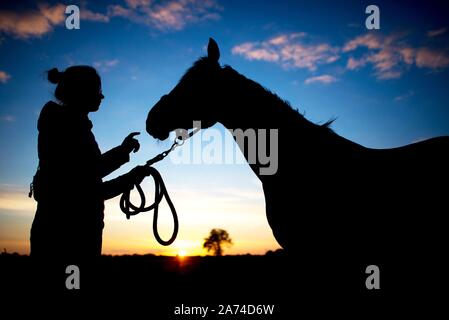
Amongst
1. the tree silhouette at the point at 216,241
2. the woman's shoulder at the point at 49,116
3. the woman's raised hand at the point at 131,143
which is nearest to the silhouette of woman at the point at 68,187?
the woman's shoulder at the point at 49,116

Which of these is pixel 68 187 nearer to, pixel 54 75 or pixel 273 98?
pixel 54 75

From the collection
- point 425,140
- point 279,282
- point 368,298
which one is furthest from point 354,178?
point 279,282

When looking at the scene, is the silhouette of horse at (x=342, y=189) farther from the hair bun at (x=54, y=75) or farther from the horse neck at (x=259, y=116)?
the hair bun at (x=54, y=75)

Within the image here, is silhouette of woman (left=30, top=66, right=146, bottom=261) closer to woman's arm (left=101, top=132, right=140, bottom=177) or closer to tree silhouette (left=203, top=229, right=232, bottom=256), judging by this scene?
woman's arm (left=101, top=132, right=140, bottom=177)

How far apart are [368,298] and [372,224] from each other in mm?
618

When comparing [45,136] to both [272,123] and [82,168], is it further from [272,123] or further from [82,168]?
[272,123]

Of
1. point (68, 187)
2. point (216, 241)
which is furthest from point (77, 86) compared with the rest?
point (216, 241)

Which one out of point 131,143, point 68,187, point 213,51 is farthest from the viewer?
point 213,51

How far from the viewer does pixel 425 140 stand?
2396 millimetres

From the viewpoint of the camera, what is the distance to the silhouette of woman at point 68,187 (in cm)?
190

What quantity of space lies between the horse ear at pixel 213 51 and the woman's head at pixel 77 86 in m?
1.21

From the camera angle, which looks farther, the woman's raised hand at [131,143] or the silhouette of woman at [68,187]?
the woman's raised hand at [131,143]

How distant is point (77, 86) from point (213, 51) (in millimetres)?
1428

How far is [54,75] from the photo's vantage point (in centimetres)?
234
